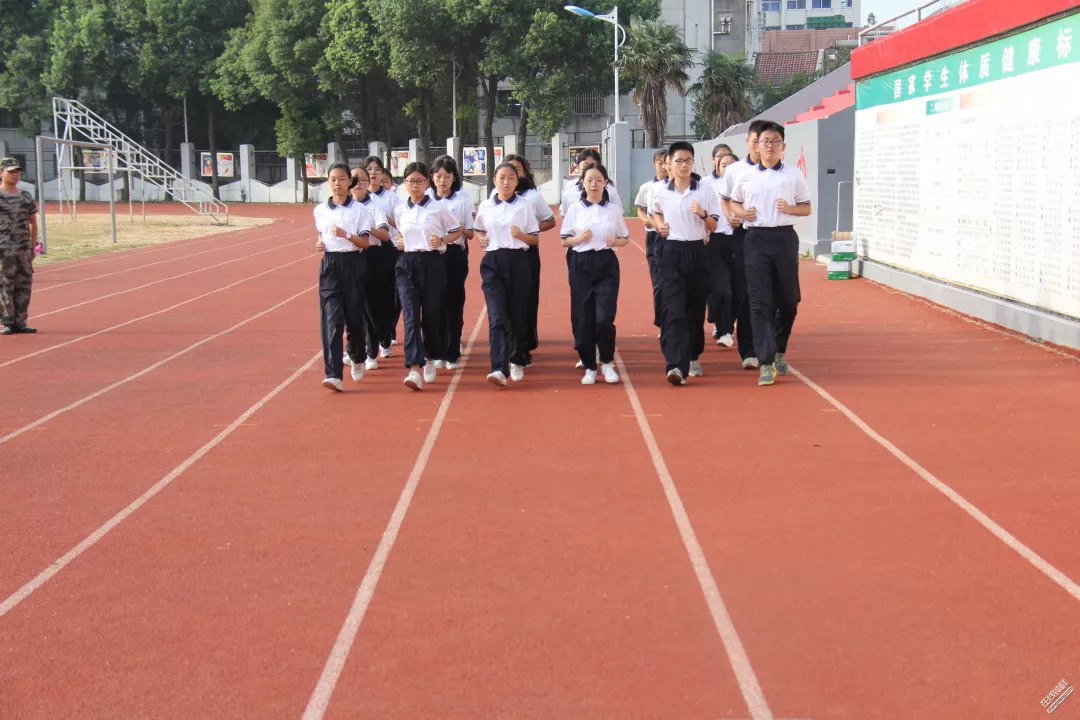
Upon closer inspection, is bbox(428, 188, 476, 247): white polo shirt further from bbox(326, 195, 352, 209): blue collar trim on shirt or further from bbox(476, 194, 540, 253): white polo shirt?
bbox(326, 195, 352, 209): blue collar trim on shirt

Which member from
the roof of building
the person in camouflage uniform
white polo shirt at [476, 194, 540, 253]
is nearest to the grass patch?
the person in camouflage uniform

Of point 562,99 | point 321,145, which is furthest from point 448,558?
point 321,145

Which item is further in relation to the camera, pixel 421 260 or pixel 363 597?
pixel 421 260

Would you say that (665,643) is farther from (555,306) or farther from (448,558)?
(555,306)

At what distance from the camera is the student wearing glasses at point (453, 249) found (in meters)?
9.98

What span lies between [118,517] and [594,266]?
456cm

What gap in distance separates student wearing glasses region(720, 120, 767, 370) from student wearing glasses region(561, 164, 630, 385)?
2.85 feet

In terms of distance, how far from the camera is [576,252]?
32.7 ft

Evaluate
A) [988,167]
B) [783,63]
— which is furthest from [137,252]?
[783,63]

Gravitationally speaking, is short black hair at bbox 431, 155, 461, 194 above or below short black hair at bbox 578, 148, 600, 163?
below

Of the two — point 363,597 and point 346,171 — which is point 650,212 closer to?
point 346,171

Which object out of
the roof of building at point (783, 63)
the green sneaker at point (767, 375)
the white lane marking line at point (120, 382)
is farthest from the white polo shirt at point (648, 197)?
the roof of building at point (783, 63)

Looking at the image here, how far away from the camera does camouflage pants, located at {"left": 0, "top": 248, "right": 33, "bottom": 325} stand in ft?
44.1

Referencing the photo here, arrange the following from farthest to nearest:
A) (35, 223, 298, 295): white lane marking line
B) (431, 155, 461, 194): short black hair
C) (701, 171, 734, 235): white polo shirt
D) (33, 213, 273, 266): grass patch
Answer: (33, 213, 273, 266): grass patch, (35, 223, 298, 295): white lane marking line, (701, 171, 734, 235): white polo shirt, (431, 155, 461, 194): short black hair
